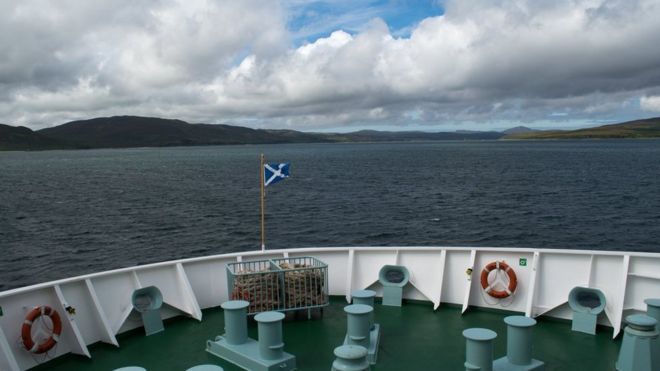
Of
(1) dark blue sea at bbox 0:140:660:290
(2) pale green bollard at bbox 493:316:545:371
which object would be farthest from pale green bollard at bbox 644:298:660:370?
(1) dark blue sea at bbox 0:140:660:290

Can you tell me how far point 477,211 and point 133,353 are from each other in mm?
37023

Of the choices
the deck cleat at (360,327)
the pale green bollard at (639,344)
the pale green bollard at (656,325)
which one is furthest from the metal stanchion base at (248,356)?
the pale green bollard at (656,325)

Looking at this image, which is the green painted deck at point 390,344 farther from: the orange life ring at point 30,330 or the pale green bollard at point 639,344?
the pale green bollard at point 639,344

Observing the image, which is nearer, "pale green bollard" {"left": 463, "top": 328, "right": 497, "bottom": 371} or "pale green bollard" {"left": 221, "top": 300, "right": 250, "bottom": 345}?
"pale green bollard" {"left": 463, "top": 328, "right": 497, "bottom": 371}

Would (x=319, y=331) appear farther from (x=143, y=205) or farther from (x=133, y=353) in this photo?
(x=143, y=205)

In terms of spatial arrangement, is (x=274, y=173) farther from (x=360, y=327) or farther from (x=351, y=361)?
(x=351, y=361)

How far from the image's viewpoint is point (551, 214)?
1583 inches

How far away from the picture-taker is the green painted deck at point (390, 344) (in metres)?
7.22

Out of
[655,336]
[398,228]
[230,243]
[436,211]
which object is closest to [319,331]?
[655,336]

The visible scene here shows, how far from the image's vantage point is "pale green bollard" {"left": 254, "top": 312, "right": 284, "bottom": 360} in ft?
22.6

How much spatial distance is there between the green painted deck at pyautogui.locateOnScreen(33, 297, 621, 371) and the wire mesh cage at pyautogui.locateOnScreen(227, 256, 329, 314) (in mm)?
326

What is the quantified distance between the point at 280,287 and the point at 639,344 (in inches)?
209

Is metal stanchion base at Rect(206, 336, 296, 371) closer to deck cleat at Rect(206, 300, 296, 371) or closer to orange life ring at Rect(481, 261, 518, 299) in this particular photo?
deck cleat at Rect(206, 300, 296, 371)

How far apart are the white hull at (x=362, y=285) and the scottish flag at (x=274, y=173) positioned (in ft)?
5.14
